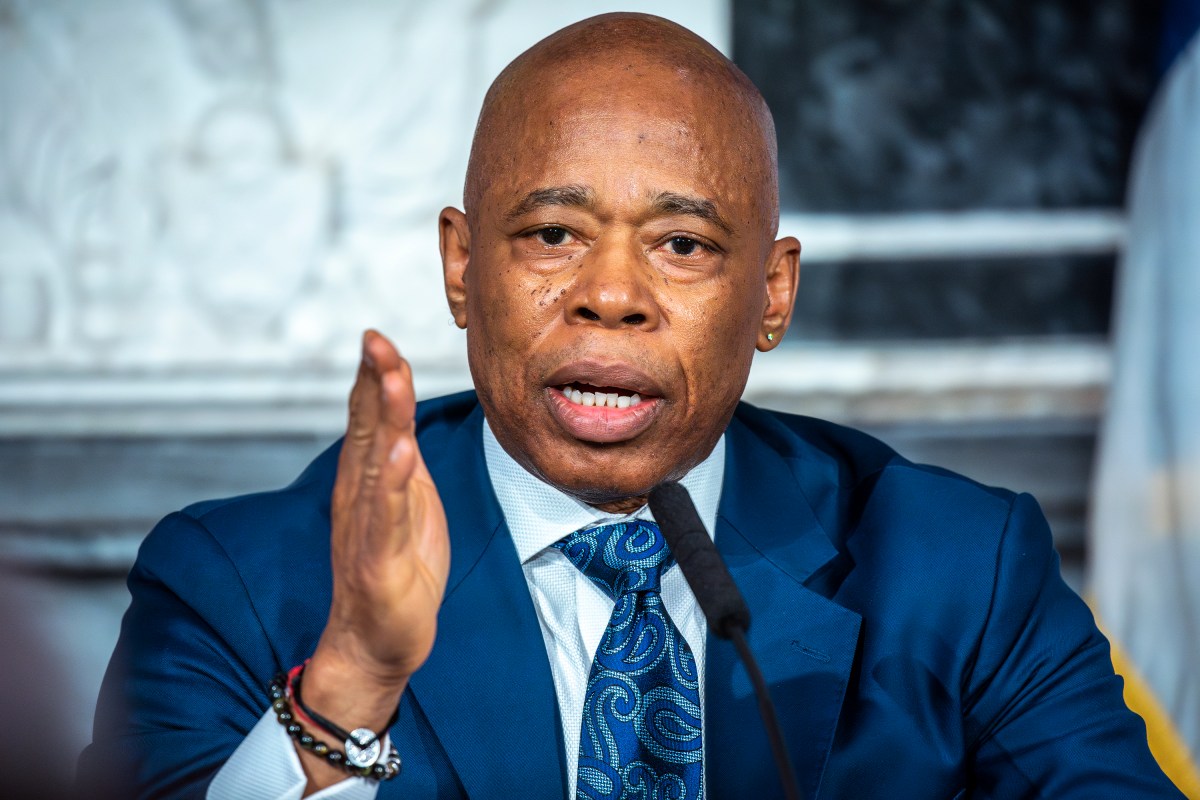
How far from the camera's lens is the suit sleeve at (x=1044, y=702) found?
1.64 m

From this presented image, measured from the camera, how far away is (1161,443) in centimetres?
289

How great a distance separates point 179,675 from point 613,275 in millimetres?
703

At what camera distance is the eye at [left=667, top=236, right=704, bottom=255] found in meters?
1.69

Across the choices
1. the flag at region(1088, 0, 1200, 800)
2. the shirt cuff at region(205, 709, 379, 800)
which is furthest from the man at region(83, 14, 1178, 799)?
the flag at region(1088, 0, 1200, 800)

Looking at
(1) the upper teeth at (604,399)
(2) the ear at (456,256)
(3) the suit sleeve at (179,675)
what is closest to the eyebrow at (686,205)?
(1) the upper teeth at (604,399)

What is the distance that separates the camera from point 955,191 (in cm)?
326

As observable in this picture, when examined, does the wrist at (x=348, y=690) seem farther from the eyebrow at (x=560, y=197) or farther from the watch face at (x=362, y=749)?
the eyebrow at (x=560, y=197)

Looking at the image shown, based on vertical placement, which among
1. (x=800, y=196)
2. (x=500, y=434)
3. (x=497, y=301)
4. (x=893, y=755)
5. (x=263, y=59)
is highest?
(x=263, y=59)

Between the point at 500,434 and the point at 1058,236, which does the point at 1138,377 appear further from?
the point at 500,434

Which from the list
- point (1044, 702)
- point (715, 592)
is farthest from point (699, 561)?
point (1044, 702)

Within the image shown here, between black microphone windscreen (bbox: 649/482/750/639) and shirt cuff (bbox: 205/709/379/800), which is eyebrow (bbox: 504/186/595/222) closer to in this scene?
black microphone windscreen (bbox: 649/482/750/639)

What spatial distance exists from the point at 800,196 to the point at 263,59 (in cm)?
124

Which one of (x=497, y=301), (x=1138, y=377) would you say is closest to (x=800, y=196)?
(x=1138, y=377)

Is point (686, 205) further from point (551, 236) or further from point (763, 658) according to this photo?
point (763, 658)
